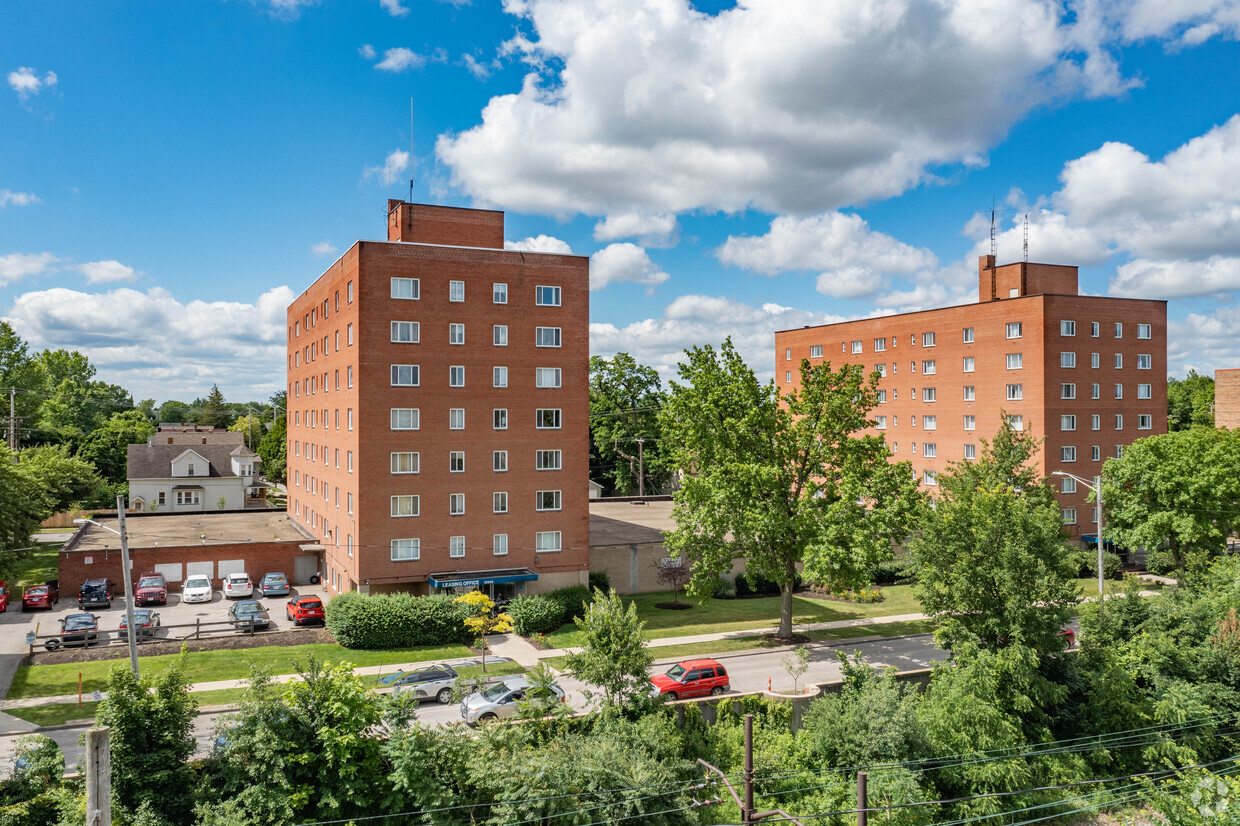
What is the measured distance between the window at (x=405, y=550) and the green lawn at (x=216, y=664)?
17.8ft

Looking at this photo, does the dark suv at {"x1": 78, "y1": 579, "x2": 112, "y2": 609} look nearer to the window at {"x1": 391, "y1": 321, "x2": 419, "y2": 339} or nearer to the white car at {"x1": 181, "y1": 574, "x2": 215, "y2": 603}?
the white car at {"x1": 181, "y1": 574, "x2": 215, "y2": 603}

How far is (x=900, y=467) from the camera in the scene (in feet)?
119

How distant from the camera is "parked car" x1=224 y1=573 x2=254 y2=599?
47688 mm

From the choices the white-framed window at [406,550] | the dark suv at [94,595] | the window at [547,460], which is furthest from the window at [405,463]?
the dark suv at [94,595]

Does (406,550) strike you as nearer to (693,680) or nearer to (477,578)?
(477,578)

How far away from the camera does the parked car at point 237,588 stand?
156 ft

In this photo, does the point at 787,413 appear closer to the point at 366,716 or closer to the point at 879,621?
the point at 879,621

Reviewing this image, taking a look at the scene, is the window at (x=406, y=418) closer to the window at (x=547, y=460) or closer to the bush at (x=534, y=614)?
the window at (x=547, y=460)

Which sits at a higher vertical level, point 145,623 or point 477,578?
point 477,578

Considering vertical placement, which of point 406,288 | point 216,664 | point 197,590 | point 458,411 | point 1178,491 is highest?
point 406,288

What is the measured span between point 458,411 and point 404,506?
560 cm

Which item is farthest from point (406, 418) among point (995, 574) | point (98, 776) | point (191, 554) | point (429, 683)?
point (98, 776)

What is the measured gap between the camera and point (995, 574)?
1060 inches

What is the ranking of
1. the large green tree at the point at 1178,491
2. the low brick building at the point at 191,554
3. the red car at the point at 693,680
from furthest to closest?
the large green tree at the point at 1178,491, the low brick building at the point at 191,554, the red car at the point at 693,680
